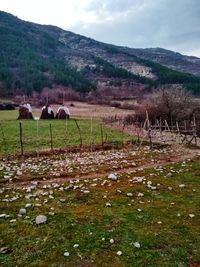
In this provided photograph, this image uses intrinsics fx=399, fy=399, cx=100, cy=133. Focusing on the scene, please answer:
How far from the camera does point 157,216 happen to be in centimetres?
1414

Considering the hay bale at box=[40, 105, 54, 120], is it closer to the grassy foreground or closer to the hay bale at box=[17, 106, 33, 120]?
the hay bale at box=[17, 106, 33, 120]

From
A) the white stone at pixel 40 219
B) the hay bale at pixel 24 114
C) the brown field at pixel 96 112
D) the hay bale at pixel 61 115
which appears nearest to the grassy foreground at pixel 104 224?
the white stone at pixel 40 219

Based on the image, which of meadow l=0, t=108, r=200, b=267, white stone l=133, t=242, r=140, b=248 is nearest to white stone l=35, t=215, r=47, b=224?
meadow l=0, t=108, r=200, b=267

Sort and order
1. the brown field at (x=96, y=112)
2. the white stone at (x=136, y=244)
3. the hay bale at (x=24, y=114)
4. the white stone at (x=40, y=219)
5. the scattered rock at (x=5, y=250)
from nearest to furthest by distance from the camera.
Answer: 1. the scattered rock at (x=5, y=250)
2. the white stone at (x=136, y=244)
3. the white stone at (x=40, y=219)
4. the hay bale at (x=24, y=114)
5. the brown field at (x=96, y=112)

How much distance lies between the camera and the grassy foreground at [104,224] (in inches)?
442

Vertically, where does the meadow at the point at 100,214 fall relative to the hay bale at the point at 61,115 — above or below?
below

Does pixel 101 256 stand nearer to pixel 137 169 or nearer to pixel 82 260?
pixel 82 260

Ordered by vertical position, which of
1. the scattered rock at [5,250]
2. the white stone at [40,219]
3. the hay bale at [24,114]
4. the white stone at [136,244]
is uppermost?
the hay bale at [24,114]

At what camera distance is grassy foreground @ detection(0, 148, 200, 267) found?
11.2 m

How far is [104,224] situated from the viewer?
1329cm

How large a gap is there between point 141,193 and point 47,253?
637cm

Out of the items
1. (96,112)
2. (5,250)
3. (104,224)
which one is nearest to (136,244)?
(104,224)

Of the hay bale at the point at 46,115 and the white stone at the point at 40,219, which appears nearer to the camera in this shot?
the white stone at the point at 40,219

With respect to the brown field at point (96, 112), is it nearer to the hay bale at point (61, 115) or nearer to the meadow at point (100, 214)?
the hay bale at point (61, 115)
